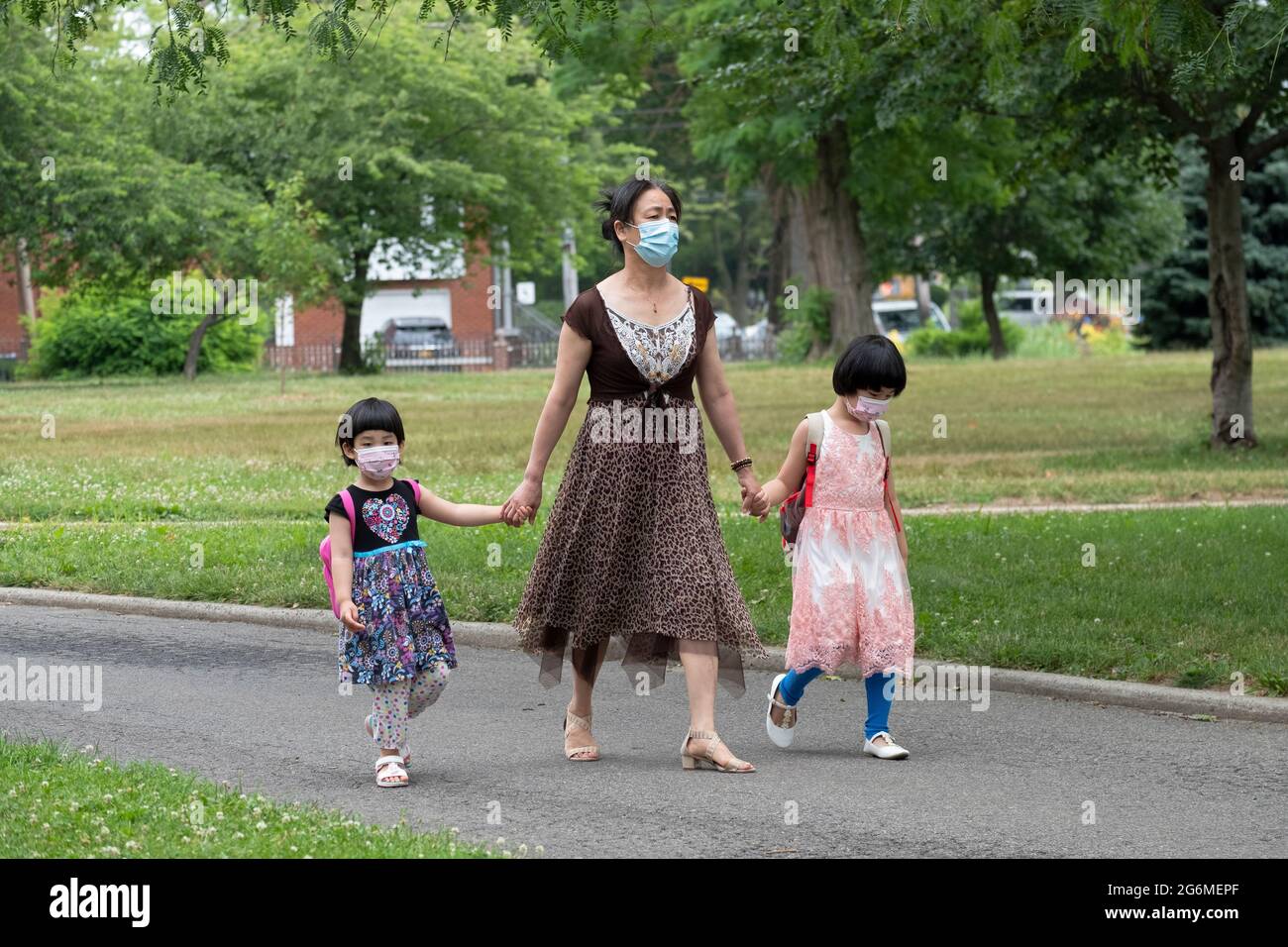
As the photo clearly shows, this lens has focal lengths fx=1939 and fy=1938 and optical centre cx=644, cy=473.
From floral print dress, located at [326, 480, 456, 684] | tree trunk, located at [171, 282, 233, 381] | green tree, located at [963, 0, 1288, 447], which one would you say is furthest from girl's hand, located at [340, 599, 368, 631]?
tree trunk, located at [171, 282, 233, 381]

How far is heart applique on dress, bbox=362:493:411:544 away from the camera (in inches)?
269

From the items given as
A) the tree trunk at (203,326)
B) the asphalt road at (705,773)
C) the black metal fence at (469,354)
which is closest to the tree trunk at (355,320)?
the tree trunk at (203,326)

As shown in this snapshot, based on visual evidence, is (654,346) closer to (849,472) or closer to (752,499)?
(752,499)

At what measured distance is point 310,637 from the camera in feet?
33.4

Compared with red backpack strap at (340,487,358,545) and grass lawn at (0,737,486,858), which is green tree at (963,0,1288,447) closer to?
red backpack strap at (340,487,358,545)

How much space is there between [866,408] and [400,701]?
6.62ft

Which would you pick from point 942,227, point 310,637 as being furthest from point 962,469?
point 942,227

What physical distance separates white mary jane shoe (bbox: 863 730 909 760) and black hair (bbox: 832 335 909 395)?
129cm

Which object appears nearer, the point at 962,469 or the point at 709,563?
the point at 709,563

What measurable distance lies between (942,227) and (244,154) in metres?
19.7

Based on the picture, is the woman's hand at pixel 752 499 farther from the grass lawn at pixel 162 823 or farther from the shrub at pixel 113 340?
the shrub at pixel 113 340

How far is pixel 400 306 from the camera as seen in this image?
7481 centimetres

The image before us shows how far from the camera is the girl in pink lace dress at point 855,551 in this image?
23.5ft
